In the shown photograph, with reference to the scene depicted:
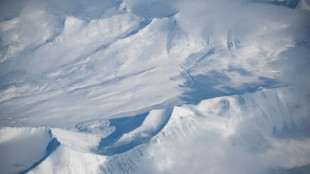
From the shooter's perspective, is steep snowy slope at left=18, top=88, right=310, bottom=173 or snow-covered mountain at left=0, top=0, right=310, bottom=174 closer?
steep snowy slope at left=18, top=88, right=310, bottom=173

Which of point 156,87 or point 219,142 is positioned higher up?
point 156,87

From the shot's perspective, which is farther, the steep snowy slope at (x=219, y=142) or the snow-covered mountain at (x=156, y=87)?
the snow-covered mountain at (x=156, y=87)

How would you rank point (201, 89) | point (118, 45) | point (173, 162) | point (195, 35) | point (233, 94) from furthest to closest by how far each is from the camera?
point (118, 45) < point (195, 35) < point (201, 89) < point (233, 94) < point (173, 162)

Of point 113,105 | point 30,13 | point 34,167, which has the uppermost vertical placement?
point 30,13

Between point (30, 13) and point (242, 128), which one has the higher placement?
point (30, 13)

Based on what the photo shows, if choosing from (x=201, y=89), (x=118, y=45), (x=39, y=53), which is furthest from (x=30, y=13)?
(x=201, y=89)

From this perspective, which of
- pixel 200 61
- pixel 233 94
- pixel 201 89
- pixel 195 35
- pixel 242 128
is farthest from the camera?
pixel 195 35

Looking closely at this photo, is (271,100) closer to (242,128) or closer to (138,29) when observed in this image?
(242,128)

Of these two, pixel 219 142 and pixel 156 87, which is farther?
pixel 156 87
